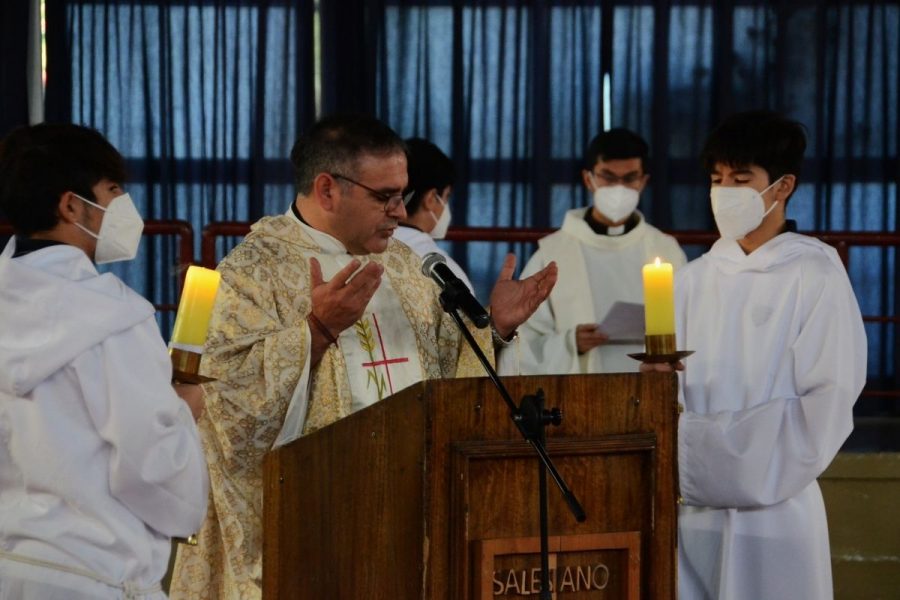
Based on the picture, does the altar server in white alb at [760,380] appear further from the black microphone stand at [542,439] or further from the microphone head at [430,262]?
the black microphone stand at [542,439]

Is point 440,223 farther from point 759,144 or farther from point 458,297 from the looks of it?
point 458,297

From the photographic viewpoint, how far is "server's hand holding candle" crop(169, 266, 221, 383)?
2615 mm

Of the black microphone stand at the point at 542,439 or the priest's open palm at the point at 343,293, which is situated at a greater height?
Answer: the priest's open palm at the point at 343,293

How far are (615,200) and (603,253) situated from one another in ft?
0.79

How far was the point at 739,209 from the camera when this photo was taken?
13.1 ft

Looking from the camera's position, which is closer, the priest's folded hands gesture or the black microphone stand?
the black microphone stand

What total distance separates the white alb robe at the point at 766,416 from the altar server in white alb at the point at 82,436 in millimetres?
1634

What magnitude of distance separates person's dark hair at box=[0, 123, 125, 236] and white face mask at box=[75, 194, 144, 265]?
0.05 meters

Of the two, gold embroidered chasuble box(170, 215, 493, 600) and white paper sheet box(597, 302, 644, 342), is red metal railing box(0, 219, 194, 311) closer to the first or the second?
white paper sheet box(597, 302, 644, 342)

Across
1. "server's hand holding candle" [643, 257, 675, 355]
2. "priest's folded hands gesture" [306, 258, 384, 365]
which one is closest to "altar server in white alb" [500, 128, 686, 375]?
"priest's folded hands gesture" [306, 258, 384, 365]

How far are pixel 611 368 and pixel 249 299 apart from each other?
2.64 meters

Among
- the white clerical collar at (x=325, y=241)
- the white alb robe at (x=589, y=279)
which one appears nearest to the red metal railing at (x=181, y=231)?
the white alb robe at (x=589, y=279)

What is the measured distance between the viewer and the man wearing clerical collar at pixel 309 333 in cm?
333

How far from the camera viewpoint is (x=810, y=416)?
12.4ft
